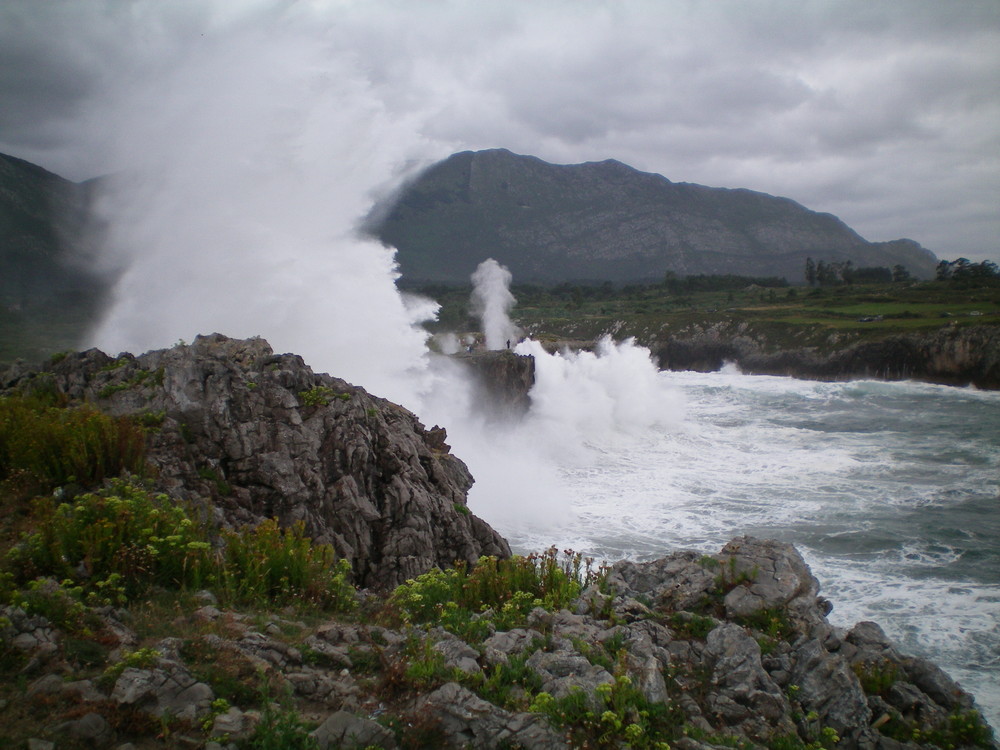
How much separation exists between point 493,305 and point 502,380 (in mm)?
40000

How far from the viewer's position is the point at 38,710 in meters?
3.11

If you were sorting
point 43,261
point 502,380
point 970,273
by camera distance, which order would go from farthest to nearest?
point 970,273 < point 43,261 < point 502,380

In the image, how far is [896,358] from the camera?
48.1 meters

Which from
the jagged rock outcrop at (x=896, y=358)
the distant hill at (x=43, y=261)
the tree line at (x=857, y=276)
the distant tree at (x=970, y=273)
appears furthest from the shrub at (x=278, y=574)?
the tree line at (x=857, y=276)

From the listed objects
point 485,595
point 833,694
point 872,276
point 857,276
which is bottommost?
point 833,694

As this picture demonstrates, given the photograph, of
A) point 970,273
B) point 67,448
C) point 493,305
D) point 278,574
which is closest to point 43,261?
point 67,448

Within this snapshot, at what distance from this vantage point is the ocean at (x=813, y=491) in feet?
35.9

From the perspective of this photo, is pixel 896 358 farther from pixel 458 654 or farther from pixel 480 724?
pixel 480 724

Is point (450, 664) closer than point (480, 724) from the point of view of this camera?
No

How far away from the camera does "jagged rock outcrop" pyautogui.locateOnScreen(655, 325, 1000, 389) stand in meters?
44.0

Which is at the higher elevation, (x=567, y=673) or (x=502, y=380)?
(x=502, y=380)

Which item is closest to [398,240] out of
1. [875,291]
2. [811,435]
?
[875,291]

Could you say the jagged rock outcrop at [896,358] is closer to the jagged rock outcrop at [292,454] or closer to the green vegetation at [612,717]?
the jagged rock outcrop at [292,454]

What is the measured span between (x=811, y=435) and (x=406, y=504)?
23086mm
